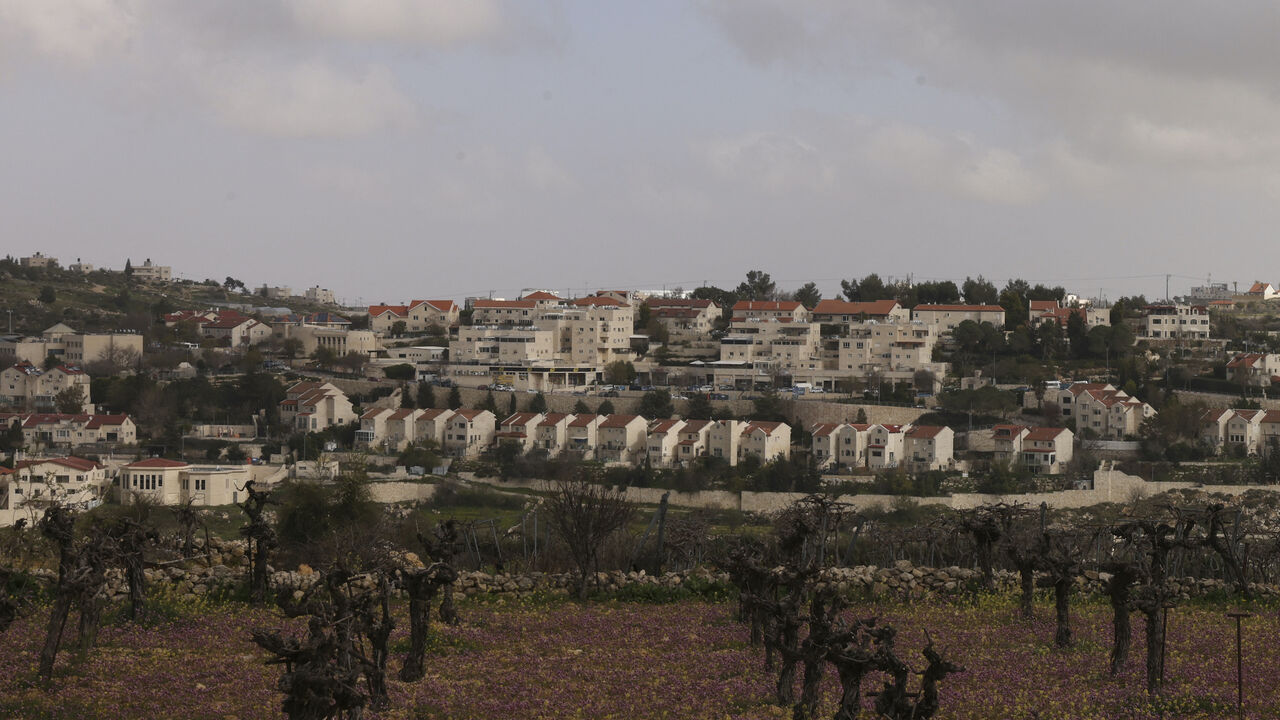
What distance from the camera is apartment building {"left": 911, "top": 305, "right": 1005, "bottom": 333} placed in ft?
238

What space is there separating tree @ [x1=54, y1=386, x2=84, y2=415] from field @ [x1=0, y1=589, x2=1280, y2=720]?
50.3m

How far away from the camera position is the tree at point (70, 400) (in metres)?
60.1

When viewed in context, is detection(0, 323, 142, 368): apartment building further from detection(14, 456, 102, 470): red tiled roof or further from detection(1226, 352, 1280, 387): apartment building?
detection(1226, 352, 1280, 387): apartment building

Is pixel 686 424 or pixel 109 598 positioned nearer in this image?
pixel 109 598

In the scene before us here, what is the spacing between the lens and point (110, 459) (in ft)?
155

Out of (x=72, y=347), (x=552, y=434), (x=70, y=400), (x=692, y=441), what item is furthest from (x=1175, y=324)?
(x=72, y=347)

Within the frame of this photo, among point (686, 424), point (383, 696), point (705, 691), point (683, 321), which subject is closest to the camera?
point (383, 696)

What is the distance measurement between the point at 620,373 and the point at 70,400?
23.7 m

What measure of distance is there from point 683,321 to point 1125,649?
6761cm

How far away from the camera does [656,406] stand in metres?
58.8

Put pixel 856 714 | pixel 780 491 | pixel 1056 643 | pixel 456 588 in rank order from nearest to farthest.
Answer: pixel 856 714, pixel 1056 643, pixel 456 588, pixel 780 491

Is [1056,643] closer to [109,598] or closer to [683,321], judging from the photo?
[109,598]

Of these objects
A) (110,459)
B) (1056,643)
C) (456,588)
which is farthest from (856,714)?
(110,459)

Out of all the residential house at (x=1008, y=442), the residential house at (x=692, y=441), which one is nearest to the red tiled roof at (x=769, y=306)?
the residential house at (x=692, y=441)
